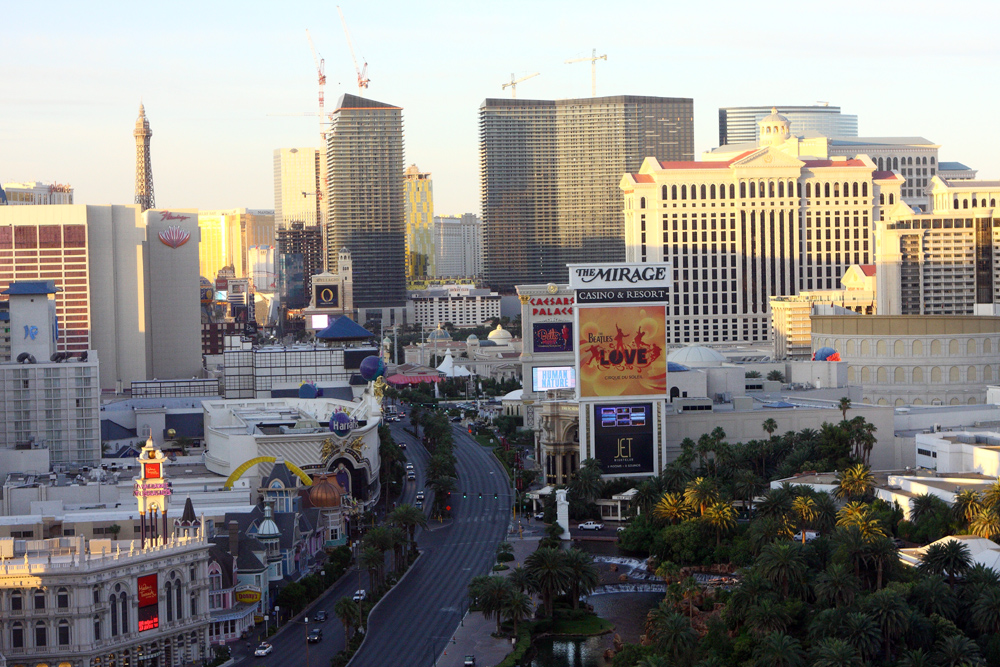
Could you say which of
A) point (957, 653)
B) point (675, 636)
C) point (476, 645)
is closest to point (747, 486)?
point (476, 645)

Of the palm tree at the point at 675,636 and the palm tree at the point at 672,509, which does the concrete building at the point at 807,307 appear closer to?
the palm tree at the point at 672,509

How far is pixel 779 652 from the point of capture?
61.6 meters

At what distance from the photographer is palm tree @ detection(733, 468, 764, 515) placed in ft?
314

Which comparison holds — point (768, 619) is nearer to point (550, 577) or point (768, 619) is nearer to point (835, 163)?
point (550, 577)

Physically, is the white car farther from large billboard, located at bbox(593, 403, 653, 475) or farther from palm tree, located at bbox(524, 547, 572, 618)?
palm tree, located at bbox(524, 547, 572, 618)

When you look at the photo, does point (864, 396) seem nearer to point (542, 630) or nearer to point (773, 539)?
point (773, 539)

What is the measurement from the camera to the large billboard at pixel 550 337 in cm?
13125

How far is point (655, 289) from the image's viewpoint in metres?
107

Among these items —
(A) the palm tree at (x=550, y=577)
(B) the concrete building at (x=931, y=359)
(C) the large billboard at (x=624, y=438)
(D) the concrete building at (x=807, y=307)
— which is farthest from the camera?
(D) the concrete building at (x=807, y=307)

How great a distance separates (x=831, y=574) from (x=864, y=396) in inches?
2846

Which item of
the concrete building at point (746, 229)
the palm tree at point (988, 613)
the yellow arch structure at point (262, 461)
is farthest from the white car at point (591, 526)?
the concrete building at point (746, 229)

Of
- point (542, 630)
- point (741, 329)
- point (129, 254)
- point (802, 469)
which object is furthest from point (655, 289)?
point (129, 254)

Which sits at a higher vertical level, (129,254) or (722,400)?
(129,254)

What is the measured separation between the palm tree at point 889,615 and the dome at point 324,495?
130 feet
